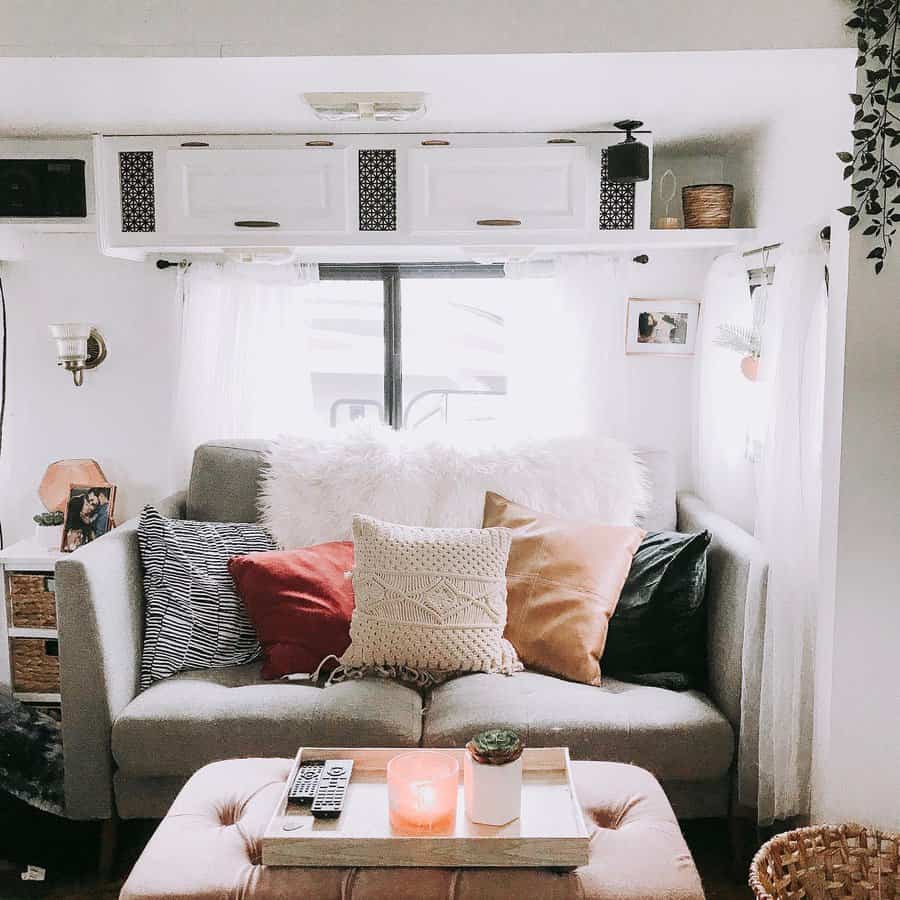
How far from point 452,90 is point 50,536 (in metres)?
1.98

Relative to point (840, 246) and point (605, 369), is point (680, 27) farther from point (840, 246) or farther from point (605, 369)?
point (605, 369)

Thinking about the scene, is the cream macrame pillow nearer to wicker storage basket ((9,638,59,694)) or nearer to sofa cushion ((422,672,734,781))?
sofa cushion ((422,672,734,781))

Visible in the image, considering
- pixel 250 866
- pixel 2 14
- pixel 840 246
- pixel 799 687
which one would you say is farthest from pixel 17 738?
pixel 840 246

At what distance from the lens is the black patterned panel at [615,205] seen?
3010mm

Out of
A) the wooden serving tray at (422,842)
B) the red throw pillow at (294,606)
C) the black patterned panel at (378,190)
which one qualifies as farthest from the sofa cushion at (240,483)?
the wooden serving tray at (422,842)

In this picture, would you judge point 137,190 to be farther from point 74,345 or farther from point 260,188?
point 74,345

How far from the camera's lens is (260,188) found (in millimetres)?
3008

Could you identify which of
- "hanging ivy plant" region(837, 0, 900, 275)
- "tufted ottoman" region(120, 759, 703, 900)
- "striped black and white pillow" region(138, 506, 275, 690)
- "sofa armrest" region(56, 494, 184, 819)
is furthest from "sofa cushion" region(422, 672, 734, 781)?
"hanging ivy plant" region(837, 0, 900, 275)

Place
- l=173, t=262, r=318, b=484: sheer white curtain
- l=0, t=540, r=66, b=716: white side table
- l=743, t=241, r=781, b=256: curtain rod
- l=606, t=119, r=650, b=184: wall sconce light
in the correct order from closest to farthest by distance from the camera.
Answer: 1. l=743, t=241, r=781, b=256: curtain rod
2. l=606, t=119, r=650, b=184: wall sconce light
3. l=0, t=540, r=66, b=716: white side table
4. l=173, t=262, r=318, b=484: sheer white curtain

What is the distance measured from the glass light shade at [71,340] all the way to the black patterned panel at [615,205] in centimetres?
179

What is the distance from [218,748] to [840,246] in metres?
1.88

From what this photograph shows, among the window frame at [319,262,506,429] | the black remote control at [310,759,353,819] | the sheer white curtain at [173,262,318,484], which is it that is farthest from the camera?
the window frame at [319,262,506,429]

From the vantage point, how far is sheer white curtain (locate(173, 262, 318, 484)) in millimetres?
3379

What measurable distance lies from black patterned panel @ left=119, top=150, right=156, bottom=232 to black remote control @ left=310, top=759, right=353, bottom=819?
1.86 metres
